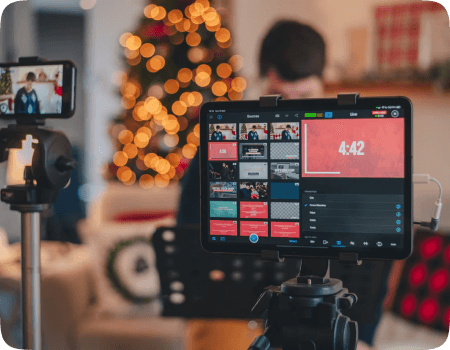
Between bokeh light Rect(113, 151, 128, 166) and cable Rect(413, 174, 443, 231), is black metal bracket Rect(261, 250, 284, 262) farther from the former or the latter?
bokeh light Rect(113, 151, 128, 166)

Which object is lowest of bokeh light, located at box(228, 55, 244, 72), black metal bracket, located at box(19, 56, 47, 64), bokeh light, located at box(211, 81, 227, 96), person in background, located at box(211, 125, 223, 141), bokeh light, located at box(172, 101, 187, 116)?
person in background, located at box(211, 125, 223, 141)

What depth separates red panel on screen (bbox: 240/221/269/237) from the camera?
2.39 ft

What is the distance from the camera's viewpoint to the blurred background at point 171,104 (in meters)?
1.91

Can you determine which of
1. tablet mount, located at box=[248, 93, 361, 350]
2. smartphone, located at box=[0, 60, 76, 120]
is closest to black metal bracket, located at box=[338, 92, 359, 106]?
tablet mount, located at box=[248, 93, 361, 350]

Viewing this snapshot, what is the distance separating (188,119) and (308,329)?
238 centimetres

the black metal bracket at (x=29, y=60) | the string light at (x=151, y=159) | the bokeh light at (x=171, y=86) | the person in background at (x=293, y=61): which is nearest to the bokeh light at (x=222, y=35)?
the bokeh light at (x=171, y=86)

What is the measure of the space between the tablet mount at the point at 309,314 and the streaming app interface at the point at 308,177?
4cm

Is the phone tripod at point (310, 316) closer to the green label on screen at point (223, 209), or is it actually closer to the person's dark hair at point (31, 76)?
the green label on screen at point (223, 209)

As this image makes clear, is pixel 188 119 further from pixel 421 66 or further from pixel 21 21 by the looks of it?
pixel 21 21

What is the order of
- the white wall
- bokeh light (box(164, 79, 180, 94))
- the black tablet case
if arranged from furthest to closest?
bokeh light (box(164, 79, 180, 94)) < the white wall < the black tablet case

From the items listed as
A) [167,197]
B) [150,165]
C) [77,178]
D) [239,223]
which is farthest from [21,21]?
[239,223]

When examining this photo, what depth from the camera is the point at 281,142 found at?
0.72 meters

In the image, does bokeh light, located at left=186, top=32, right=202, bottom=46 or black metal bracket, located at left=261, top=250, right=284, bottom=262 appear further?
bokeh light, located at left=186, top=32, right=202, bottom=46

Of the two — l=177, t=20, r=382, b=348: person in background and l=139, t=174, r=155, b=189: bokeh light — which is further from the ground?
l=177, t=20, r=382, b=348: person in background
